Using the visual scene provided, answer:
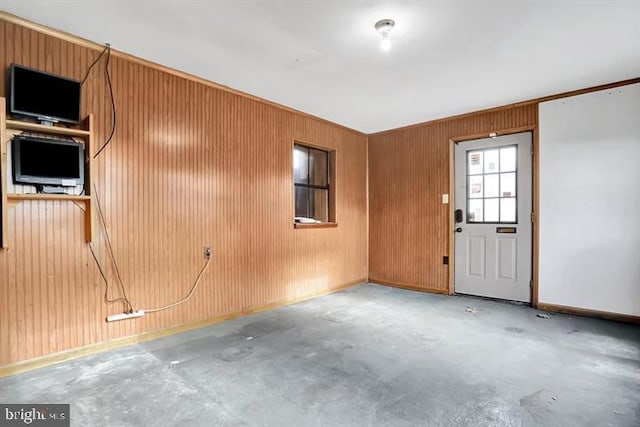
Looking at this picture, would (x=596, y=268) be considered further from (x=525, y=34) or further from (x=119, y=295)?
(x=119, y=295)

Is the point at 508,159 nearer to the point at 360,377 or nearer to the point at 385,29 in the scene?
the point at 385,29

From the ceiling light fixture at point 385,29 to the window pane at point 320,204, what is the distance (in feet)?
8.74

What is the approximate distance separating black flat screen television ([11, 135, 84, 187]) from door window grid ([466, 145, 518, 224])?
4.70 meters

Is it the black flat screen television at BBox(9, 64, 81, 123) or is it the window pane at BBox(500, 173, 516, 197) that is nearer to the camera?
the black flat screen television at BBox(9, 64, 81, 123)

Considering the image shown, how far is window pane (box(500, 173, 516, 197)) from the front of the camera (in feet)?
14.5

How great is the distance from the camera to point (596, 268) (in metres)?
3.74

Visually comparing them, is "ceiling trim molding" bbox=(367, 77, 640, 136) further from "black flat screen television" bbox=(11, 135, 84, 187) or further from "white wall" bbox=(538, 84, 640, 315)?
"black flat screen television" bbox=(11, 135, 84, 187)

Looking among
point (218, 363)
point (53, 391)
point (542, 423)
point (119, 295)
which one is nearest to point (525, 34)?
point (542, 423)

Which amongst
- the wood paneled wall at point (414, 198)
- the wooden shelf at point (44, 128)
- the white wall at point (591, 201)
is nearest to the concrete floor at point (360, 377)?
the white wall at point (591, 201)

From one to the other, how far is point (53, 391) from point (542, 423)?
3030mm

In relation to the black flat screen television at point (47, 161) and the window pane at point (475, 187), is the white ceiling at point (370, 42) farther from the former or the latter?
the window pane at point (475, 187)

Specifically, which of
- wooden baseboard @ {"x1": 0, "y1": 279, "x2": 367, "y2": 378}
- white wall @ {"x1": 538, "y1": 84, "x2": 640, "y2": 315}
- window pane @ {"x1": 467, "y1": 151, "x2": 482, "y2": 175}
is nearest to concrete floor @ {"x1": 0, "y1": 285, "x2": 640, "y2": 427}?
wooden baseboard @ {"x1": 0, "y1": 279, "x2": 367, "y2": 378}

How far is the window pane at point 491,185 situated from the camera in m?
4.56

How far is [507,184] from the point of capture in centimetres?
447
